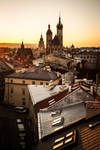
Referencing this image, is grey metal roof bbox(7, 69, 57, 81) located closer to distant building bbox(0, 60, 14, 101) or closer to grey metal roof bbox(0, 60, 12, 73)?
distant building bbox(0, 60, 14, 101)

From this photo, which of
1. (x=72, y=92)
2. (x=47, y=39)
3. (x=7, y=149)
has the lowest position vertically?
(x=7, y=149)

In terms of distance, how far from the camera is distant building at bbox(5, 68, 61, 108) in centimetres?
2894

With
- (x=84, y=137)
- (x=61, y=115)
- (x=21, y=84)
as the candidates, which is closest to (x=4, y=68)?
(x=21, y=84)

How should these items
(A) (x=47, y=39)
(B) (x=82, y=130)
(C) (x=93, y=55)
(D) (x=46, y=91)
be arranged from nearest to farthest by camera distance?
(B) (x=82, y=130) < (D) (x=46, y=91) < (C) (x=93, y=55) < (A) (x=47, y=39)

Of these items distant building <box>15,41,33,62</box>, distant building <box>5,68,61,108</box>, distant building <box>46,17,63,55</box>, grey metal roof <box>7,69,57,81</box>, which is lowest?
distant building <box>5,68,61,108</box>

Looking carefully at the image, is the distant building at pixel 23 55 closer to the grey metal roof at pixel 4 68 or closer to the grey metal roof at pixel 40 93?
the grey metal roof at pixel 4 68

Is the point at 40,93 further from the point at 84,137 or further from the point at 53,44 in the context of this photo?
the point at 53,44

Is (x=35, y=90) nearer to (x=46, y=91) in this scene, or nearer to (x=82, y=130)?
(x=46, y=91)

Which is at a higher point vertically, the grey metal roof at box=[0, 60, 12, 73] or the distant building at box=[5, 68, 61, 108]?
the grey metal roof at box=[0, 60, 12, 73]

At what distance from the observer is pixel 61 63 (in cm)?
5950

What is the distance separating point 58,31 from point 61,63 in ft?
183

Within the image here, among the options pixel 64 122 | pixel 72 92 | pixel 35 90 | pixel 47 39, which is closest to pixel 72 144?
pixel 64 122

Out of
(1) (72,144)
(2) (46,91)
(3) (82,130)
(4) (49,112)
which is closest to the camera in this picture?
(1) (72,144)

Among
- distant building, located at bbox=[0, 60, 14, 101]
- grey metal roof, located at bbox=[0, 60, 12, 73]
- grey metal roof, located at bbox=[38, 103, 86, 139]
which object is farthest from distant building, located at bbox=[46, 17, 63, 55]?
grey metal roof, located at bbox=[38, 103, 86, 139]
